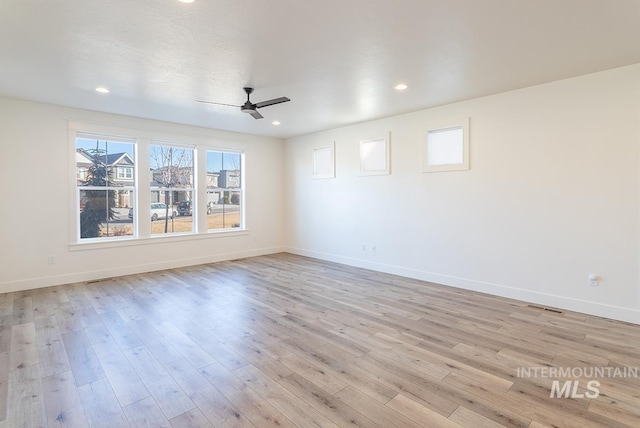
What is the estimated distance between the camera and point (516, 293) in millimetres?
4367

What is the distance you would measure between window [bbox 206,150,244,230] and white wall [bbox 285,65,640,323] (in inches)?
110

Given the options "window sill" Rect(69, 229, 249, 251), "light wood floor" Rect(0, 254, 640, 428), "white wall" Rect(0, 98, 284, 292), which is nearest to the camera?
"light wood floor" Rect(0, 254, 640, 428)

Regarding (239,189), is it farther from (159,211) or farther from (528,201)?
(528,201)

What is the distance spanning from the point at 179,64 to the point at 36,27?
114cm

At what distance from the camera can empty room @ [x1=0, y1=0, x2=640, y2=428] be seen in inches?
93.2

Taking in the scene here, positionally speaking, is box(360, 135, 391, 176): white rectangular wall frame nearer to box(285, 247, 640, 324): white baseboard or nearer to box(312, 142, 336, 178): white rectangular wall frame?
box(312, 142, 336, 178): white rectangular wall frame

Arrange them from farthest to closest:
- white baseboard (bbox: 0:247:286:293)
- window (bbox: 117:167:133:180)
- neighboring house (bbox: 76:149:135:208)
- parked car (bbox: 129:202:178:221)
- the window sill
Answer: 1. parked car (bbox: 129:202:178:221)
2. window (bbox: 117:167:133:180)
3. neighboring house (bbox: 76:149:135:208)
4. the window sill
5. white baseboard (bbox: 0:247:286:293)

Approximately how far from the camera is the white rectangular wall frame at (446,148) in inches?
190

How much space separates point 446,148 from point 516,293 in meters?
2.29

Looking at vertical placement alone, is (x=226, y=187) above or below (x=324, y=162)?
below

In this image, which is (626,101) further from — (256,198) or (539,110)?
(256,198)

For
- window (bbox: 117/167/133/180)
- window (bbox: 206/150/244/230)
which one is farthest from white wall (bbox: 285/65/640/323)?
window (bbox: 117/167/133/180)

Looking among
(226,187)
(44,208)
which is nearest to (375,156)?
(226,187)

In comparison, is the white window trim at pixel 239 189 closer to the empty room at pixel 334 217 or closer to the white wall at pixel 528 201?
the empty room at pixel 334 217
